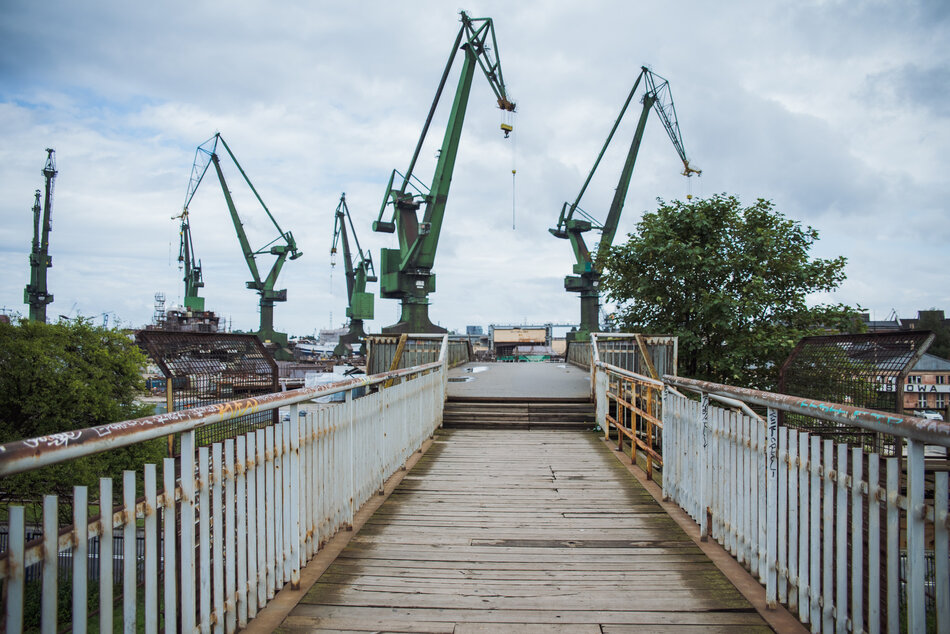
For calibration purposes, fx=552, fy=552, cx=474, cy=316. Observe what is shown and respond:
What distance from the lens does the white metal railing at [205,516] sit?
1.70 metres

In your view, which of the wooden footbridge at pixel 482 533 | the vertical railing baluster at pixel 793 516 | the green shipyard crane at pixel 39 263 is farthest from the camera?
the green shipyard crane at pixel 39 263

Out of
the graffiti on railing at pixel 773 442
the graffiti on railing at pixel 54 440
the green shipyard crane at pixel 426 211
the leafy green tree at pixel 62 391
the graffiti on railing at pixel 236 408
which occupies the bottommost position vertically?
the leafy green tree at pixel 62 391

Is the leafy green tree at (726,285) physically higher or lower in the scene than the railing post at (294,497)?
higher

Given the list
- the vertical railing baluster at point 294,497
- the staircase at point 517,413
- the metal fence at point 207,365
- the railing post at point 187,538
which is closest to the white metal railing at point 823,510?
the vertical railing baluster at point 294,497

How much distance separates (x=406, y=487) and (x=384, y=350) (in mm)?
9039

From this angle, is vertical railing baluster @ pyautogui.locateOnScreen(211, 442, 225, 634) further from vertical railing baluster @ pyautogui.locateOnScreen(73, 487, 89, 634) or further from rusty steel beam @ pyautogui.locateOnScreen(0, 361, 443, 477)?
vertical railing baluster @ pyautogui.locateOnScreen(73, 487, 89, 634)

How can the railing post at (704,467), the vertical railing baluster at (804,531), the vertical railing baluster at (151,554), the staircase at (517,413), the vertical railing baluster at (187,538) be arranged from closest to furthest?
the vertical railing baluster at (151,554) < the vertical railing baluster at (187,538) < the vertical railing baluster at (804,531) < the railing post at (704,467) < the staircase at (517,413)

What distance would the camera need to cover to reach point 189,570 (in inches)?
96.4

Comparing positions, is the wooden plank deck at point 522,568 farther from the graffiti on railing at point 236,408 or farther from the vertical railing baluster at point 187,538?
the graffiti on railing at point 236,408

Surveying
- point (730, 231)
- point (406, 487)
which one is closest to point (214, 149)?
point (730, 231)

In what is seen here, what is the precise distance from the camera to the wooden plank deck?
3.06 metres

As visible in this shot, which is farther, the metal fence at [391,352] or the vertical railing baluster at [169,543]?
the metal fence at [391,352]

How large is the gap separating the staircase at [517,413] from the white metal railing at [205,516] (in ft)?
18.3

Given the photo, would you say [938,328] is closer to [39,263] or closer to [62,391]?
[62,391]
